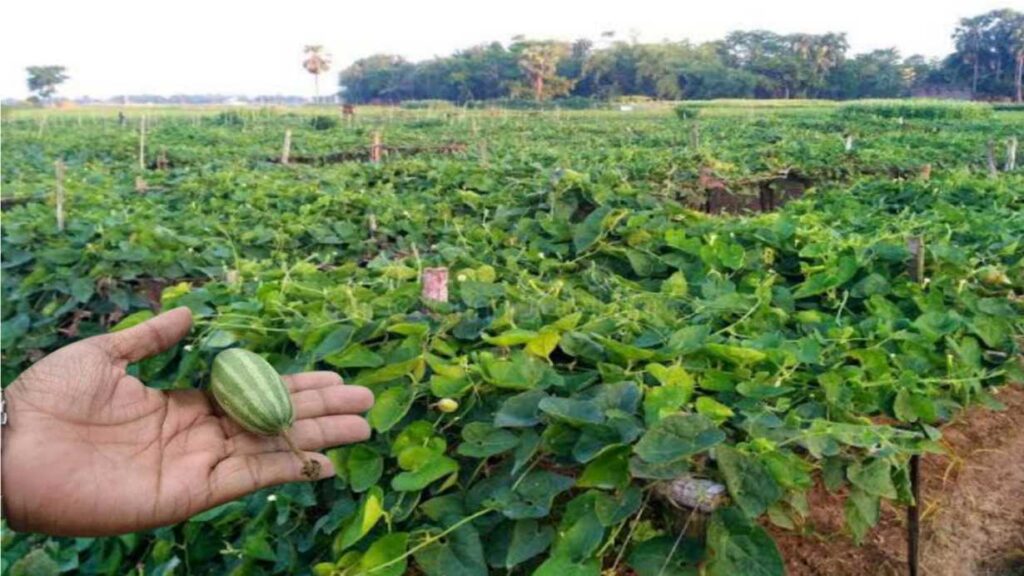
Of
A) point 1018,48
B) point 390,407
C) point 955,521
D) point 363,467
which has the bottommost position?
point 955,521

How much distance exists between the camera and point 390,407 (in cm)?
208

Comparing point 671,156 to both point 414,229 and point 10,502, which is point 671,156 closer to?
point 414,229

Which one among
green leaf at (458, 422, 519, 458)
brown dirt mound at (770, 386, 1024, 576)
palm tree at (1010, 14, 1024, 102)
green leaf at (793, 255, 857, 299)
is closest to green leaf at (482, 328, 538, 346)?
green leaf at (458, 422, 519, 458)

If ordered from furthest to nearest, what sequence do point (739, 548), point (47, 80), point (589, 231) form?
point (47, 80) < point (589, 231) < point (739, 548)

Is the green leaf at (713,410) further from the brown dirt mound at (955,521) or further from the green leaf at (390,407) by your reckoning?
the green leaf at (390,407)

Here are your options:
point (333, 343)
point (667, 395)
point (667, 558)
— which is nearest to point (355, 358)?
point (333, 343)

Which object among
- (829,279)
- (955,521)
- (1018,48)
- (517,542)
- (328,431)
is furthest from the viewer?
(1018,48)

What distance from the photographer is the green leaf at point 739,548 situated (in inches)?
64.1

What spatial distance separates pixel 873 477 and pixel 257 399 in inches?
53.4

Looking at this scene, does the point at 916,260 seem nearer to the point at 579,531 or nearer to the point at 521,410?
the point at 521,410

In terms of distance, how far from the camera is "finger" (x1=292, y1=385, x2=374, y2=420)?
2023 millimetres

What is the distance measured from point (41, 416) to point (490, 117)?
116 feet

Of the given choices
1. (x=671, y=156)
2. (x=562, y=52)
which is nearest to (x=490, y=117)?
(x=671, y=156)

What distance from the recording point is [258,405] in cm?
191
